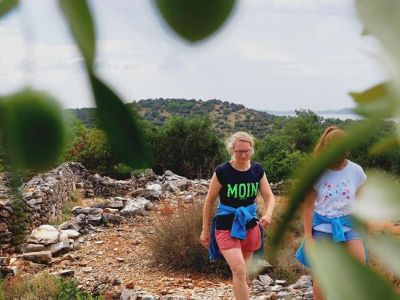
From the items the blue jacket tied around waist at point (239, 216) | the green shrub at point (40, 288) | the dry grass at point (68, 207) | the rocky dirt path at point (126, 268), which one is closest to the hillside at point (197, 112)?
the blue jacket tied around waist at point (239, 216)

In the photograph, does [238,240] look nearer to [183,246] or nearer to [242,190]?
[242,190]

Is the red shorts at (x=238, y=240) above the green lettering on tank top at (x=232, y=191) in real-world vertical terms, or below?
below

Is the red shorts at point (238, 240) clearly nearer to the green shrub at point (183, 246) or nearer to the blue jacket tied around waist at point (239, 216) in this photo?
the blue jacket tied around waist at point (239, 216)

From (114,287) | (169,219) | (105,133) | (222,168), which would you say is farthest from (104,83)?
(169,219)

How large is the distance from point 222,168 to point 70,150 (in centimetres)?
324

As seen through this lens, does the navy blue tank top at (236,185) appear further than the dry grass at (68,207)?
No

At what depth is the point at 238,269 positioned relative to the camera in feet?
11.7

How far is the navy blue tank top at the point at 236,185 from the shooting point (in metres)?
3.47

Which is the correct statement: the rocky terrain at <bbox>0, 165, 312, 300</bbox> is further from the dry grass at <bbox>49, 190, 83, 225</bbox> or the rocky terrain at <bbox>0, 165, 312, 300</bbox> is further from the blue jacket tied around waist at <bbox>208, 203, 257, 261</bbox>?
the blue jacket tied around waist at <bbox>208, 203, 257, 261</bbox>

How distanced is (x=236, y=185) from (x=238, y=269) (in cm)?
49

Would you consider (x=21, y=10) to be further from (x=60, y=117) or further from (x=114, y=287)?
(x=114, y=287)

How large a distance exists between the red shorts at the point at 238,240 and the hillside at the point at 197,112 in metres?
3.28

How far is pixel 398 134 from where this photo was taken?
0.42ft

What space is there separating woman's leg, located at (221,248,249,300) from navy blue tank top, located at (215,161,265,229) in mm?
153
